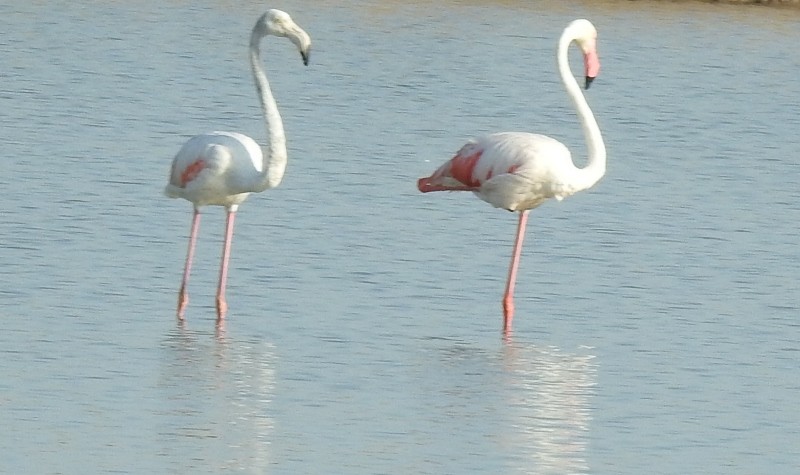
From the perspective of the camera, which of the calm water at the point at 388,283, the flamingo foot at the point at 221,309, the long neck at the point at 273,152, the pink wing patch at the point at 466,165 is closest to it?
the calm water at the point at 388,283

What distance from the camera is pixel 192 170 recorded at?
870 centimetres

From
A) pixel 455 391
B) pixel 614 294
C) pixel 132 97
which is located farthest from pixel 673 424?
pixel 132 97

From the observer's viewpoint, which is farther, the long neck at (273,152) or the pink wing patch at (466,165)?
the pink wing patch at (466,165)

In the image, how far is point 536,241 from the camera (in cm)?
1042

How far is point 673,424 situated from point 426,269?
274 centimetres

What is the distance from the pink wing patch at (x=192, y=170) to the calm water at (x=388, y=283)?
1.71ft

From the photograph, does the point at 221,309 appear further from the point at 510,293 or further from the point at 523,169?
the point at 523,169

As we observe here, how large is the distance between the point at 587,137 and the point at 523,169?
42 centimetres

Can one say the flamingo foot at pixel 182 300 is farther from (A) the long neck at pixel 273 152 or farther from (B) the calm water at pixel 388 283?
(A) the long neck at pixel 273 152

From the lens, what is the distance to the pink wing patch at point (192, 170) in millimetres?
8648

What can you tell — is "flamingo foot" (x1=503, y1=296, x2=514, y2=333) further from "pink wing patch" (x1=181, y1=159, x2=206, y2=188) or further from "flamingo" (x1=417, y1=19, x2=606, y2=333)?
"pink wing patch" (x1=181, y1=159, x2=206, y2=188)

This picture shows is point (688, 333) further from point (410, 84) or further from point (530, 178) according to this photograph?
point (410, 84)

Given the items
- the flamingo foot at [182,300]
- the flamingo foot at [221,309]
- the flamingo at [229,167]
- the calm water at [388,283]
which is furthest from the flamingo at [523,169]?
the flamingo foot at [182,300]

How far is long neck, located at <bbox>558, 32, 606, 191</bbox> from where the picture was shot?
9.09 m
